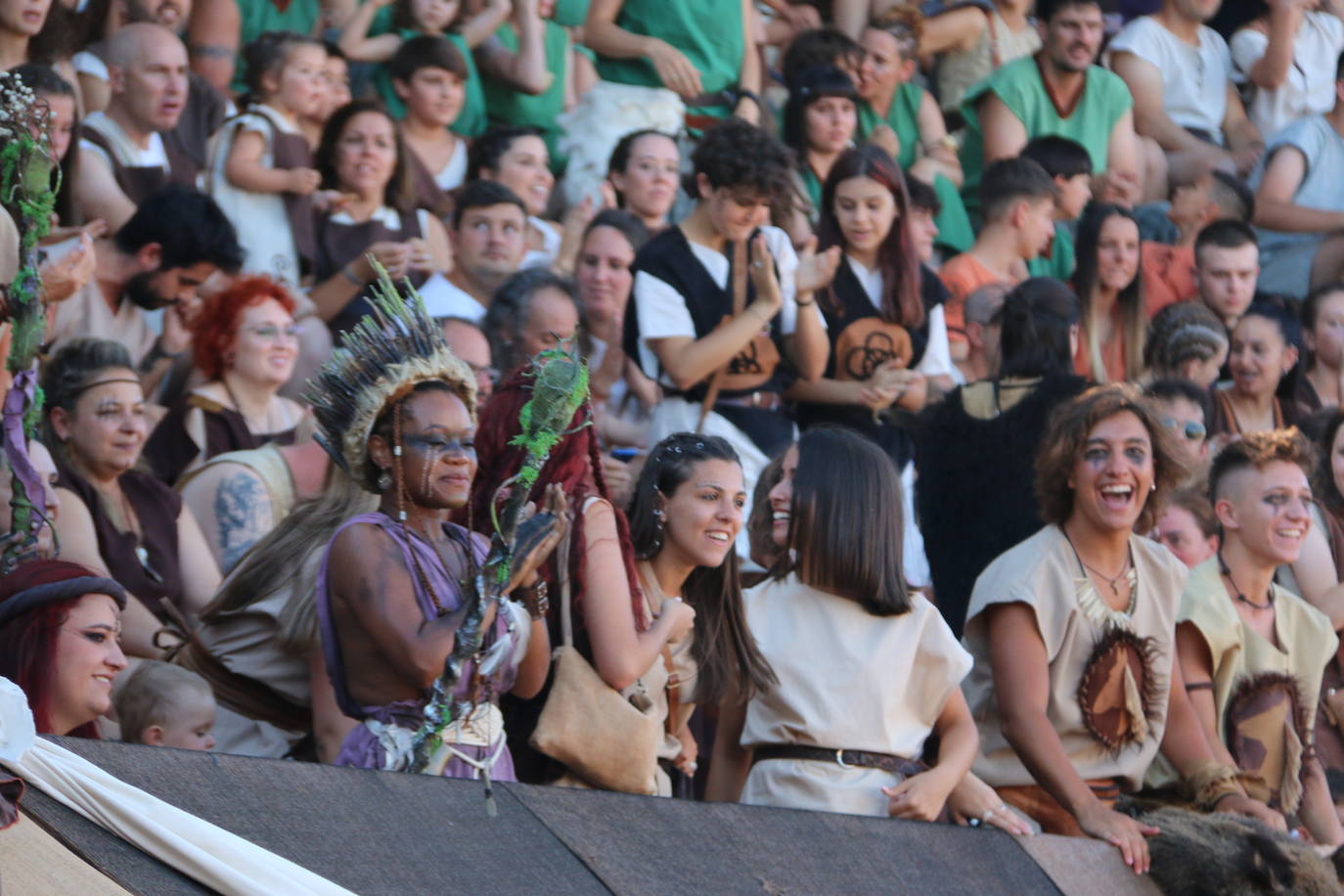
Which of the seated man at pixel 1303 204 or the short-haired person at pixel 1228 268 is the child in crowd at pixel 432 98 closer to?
the short-haired person at pixel 1228 268

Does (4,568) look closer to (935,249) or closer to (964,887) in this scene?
(964,887)

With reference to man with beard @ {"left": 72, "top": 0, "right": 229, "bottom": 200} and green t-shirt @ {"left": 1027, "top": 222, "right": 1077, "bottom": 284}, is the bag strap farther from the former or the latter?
green t-shirt @ {"left": 1027, "top": 222, "right": 1077, "bottom": 284}

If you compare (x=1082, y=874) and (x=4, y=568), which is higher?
(x=4, y=568)

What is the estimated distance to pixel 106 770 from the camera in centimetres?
360

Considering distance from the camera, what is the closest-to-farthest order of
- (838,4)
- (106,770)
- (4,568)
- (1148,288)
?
(106,770)
(4,568)
(1148,288)
(838,4)

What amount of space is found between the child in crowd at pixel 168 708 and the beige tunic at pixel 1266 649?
2.80m

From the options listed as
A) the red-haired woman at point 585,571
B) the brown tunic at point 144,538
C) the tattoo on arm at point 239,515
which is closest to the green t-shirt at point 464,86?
the tattoo on arm at point 239,515

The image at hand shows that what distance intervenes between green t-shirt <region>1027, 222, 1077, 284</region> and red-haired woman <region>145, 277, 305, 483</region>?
422cm

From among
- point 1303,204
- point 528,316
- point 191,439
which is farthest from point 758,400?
point 1303,204

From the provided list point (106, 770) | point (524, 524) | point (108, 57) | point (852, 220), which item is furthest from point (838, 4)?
point (106, 770)

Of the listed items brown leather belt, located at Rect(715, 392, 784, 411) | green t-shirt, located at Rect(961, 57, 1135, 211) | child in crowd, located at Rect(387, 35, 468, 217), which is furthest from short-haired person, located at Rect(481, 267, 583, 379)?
green t-shirt, located at Rect(961, 57, 1135, 211)

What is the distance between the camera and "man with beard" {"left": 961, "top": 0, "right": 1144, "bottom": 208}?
427 inches

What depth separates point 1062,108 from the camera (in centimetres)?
1099

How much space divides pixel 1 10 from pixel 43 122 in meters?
2.69
